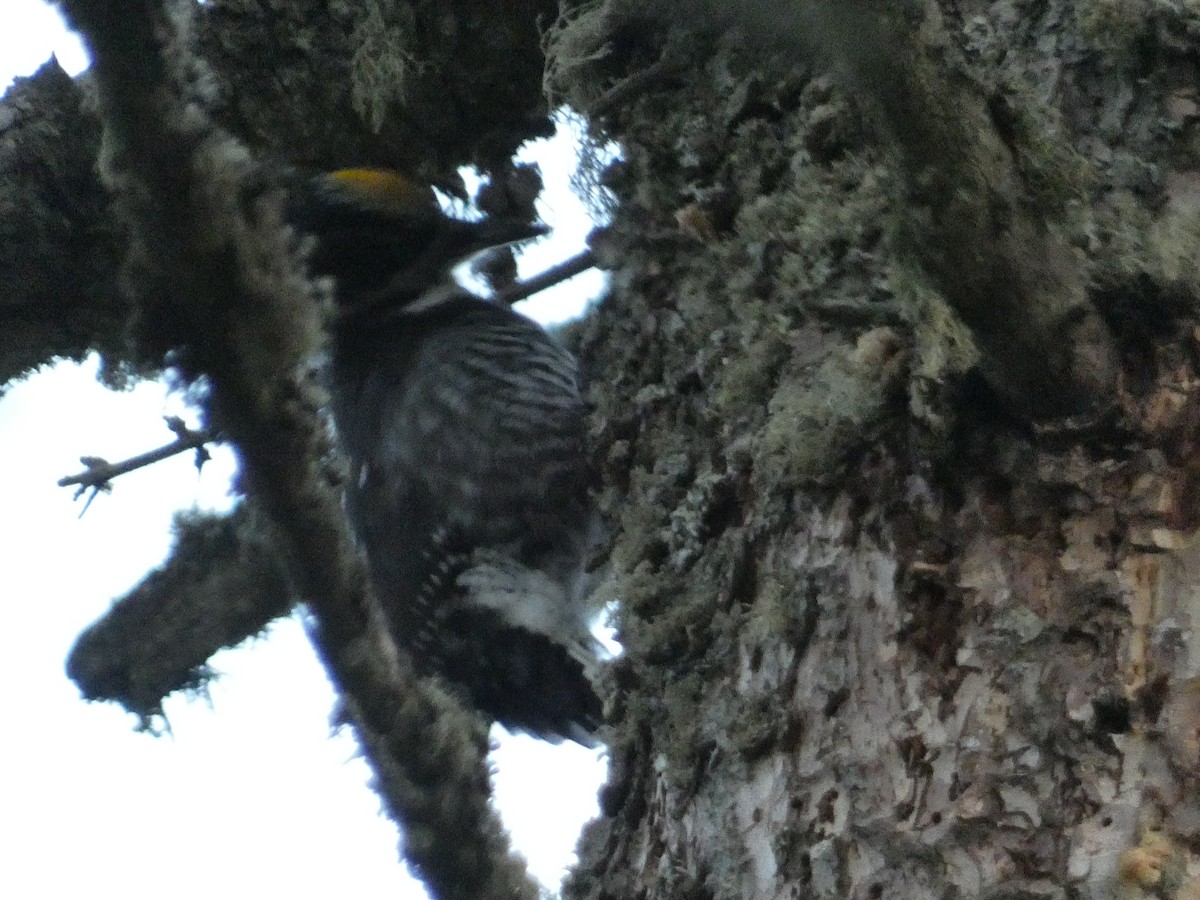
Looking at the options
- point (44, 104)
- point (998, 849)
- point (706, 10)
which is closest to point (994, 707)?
point (998, 849)

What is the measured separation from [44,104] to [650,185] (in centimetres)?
145

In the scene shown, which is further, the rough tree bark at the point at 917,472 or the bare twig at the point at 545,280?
the bare twig at the point at 545,280

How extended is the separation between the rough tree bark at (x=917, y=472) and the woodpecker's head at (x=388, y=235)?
4.30ft

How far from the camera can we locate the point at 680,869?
172 centimetres

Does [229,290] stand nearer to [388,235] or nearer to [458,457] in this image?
[458,457]

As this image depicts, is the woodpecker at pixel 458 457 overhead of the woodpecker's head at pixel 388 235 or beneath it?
beneath

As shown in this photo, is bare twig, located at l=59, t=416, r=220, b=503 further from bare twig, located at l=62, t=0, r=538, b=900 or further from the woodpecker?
bare twig, located at l=62, t=0, r=538, b=900

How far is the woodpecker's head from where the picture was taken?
3393 millimetres

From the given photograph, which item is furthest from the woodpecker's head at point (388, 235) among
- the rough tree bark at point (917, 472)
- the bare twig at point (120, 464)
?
the rough tree bark at point (917, 472)

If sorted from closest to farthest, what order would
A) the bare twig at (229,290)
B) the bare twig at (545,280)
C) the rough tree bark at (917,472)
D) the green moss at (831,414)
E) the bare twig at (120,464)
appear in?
the bare twig at (229,290) < the rough tree bark at (917,472) < the green moss at (831,414) < the bare twig at (120,464) < the bare twig at (545,280)

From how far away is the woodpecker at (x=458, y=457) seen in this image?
3.16m

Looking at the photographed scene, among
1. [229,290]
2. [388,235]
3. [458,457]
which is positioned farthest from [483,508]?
[229,290]

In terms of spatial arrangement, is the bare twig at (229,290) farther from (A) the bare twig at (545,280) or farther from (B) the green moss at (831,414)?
(A) the bare twig at (545,280)

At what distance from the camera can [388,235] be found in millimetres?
3586
